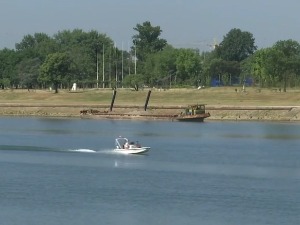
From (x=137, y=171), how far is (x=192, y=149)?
1715 centimetres

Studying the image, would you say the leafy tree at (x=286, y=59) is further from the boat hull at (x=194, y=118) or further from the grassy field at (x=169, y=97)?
the boat hull at (x=194, y=118)

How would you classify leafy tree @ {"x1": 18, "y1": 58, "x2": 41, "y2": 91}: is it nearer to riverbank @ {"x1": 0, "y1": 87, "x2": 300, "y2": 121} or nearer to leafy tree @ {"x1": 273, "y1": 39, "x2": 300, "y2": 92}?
riverbank @ {"x1": 0, "y1": 87, "x2": 300, "y2": 121}

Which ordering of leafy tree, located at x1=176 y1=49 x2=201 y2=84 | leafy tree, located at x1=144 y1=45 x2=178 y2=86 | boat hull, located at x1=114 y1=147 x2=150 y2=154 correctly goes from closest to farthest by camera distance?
boat hull, located at x1=114 y1=147 x2=150 y2=154 → leafy tree, located at x1=144 y1=45 x2=178 y2=86 → leafy tree, located at x1=176 y1=49 x2=201 y2=84

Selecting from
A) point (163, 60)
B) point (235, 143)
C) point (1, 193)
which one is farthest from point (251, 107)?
point (1, 193)

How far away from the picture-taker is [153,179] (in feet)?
187

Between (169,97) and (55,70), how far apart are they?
26753 mm

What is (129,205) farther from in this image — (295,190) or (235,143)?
(235,143)

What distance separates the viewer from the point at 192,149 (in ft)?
255

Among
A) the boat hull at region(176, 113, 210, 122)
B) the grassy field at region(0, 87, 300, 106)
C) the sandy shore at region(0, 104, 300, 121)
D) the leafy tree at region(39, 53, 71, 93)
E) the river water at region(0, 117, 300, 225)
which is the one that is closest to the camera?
the river water at region(0, 117, 300, 225)

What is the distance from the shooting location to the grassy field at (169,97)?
5197 inches

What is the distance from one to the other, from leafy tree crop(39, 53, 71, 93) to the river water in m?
64.1

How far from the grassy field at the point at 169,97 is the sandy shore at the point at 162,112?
513 centimetres

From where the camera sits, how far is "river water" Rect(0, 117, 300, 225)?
4519 cm

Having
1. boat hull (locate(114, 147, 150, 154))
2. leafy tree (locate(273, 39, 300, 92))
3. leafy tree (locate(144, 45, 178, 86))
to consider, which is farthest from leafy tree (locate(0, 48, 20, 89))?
boat hull (locate(114, 147, 150, 154))
